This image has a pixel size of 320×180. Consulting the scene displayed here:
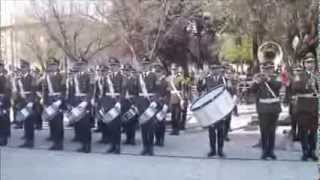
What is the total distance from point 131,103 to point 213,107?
2249mm

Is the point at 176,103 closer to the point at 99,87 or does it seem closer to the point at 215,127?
the point at 99,87

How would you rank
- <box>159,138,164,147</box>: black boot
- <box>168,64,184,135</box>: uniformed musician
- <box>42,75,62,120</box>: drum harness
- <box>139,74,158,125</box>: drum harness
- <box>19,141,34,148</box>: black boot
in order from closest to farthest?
<box>139,74,158,125</box>: drum harness → <box>42,75,62,120</box>: drum harness → <box>19,141,34,148</box>: black boot → <box>159,138,164,147</box>: black boot → <box>168,64,184,135</box>: uniformed musician

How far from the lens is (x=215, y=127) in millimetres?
10672

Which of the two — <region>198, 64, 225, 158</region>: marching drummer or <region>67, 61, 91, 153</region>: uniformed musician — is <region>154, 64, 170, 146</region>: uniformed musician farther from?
<region>67, 61, 91, 153</region>: uniformed musician

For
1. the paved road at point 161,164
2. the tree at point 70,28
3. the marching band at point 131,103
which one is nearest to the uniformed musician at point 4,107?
the marching band at point 131,103

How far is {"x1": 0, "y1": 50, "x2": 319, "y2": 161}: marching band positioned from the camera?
1038cm

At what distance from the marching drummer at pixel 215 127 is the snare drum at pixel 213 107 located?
210 millimetres

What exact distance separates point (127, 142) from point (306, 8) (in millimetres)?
5384

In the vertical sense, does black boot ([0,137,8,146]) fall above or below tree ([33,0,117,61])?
below

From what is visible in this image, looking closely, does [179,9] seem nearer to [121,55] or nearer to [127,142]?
[121,55]

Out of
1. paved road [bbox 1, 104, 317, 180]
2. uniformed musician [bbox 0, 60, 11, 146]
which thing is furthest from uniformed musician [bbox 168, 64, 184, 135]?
uniformed musician [bbox 0, 60, 11, 146]

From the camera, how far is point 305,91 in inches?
407

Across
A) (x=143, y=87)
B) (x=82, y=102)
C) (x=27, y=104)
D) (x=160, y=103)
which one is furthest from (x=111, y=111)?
(x=27, y=104)

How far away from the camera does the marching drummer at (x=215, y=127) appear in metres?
10.7
